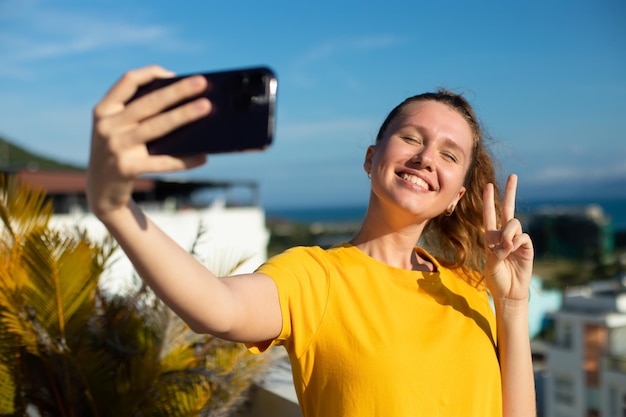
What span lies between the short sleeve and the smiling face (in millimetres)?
294

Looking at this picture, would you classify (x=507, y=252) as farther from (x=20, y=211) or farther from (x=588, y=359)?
(x=588, y=359)

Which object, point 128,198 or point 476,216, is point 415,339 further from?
point 128,198

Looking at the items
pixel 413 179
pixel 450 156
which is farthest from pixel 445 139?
pixel 413 179

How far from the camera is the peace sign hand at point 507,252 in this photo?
5.87 feet

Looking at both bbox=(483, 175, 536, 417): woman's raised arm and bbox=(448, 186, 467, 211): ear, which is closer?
bbox=(483, 175, 536, 417): woman's raised arm

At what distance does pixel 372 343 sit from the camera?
4.95 ft

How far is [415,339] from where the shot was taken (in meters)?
1.57

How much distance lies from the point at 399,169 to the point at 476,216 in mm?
577

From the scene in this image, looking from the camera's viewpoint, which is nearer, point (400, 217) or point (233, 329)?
point (233, 329)

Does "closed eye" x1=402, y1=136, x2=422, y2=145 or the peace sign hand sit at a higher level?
"closed eye" x1=402, y1=136, x2=422, y2=145

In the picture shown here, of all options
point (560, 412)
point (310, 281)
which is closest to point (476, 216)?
point (310, 281)

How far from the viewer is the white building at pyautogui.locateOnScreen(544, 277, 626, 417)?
20.2 meters

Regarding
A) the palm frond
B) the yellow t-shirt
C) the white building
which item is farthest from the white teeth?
the white building

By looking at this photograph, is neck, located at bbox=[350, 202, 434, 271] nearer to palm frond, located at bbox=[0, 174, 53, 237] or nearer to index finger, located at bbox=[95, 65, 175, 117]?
index finger, located at bbox=[95, 65, 175, 117]
